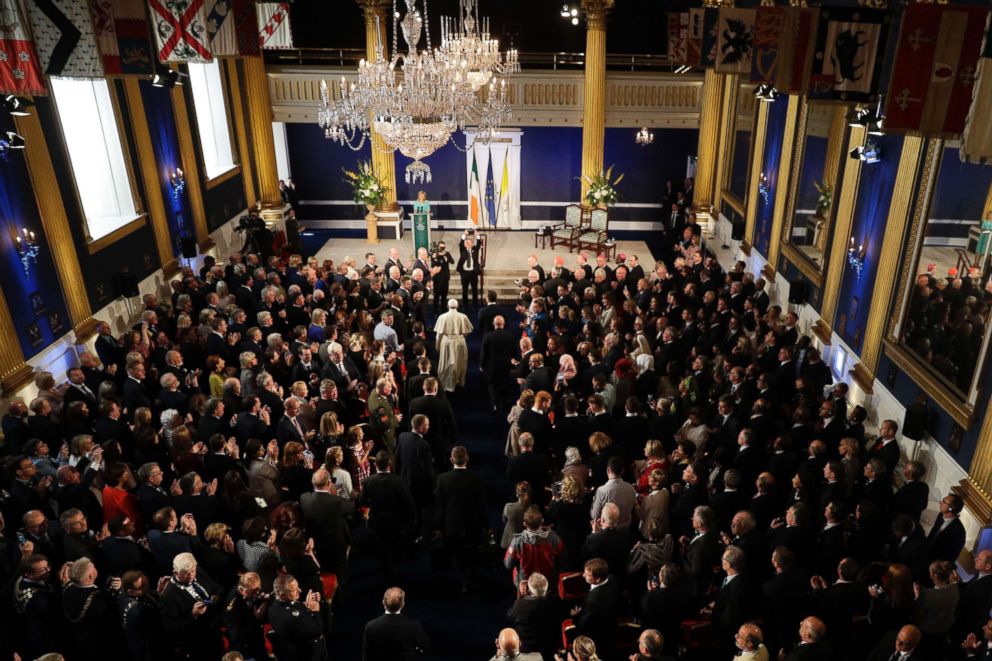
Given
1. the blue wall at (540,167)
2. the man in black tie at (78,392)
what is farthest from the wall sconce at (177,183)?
the man in black tie at (78,392)

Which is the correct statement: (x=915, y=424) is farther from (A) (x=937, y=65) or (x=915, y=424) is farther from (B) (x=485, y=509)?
(B) (x=485, y=509)

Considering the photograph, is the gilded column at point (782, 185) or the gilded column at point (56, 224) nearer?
the gilded column at point (56, 224)

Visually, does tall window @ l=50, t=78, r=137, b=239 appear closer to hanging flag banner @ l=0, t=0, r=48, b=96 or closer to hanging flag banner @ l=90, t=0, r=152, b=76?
hanging flag banner @ l=90, t=0, r=152, b=76

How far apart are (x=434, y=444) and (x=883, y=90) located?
247 inches

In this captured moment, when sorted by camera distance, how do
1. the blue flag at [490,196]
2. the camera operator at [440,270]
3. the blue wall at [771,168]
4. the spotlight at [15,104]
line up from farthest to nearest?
the blue flag at [490,196] < the camera operator at [440,270] < the blue wall at [771,168] < the spotlight at [15,104]

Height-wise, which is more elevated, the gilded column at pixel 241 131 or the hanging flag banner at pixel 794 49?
the hanging flag banner at pixel 794 49

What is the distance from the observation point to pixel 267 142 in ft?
53.5

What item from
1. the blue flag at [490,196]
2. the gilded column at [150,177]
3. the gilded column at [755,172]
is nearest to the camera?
the gilded column at [150,177]

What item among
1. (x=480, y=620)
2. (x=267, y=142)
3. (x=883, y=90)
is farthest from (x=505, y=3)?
(x=480, y=620)

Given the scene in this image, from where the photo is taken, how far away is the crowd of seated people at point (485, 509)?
4773 mm

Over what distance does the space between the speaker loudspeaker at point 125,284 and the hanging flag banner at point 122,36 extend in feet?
12.1

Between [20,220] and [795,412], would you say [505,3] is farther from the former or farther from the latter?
[795,412]

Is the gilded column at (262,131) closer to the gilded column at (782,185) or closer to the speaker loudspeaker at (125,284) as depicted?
the speaker loudspeaker at (125,284)

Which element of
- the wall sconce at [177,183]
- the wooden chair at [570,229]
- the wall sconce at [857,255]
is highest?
the wall sconce at [177,183]
